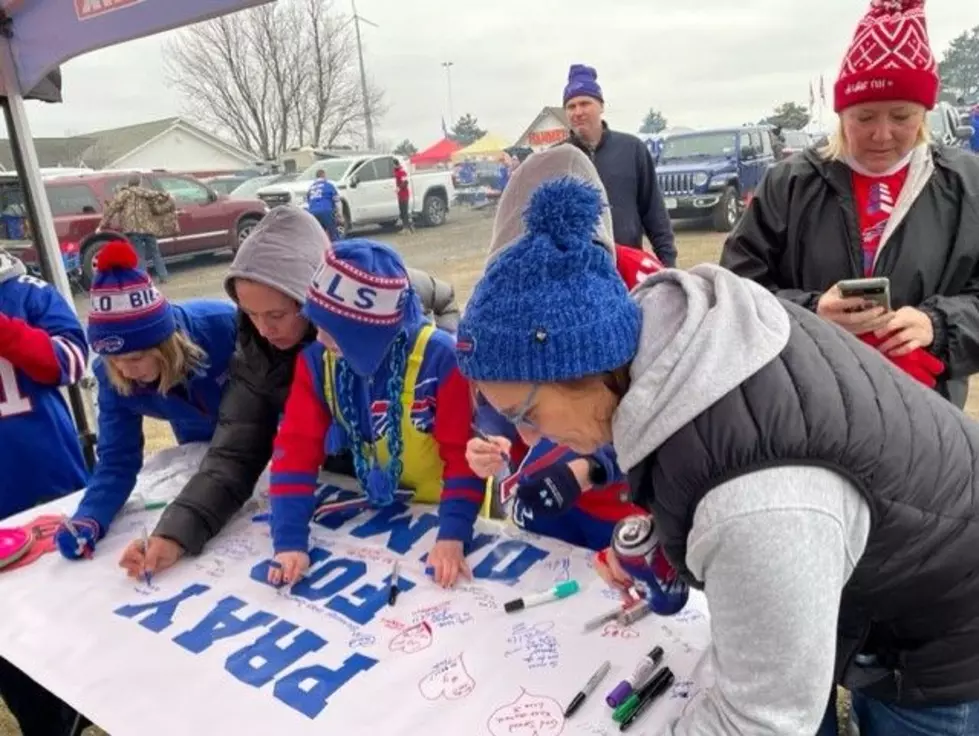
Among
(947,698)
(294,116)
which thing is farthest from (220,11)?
(294,116)

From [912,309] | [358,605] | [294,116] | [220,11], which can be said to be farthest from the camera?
[294,116]

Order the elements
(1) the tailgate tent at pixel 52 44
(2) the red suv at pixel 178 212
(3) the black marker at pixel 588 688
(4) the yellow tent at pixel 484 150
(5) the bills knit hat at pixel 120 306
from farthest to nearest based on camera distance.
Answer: (4) the yellow tent at pixel 484 150, (2) the red suv at pixel 178 212, (1) the tailgate tent at pixel 52 44, (5) the bills knit hat at pixel 120 306, (3) the black marker at pixel 588 688

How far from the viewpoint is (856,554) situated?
2.56 feet

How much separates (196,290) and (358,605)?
9.95m

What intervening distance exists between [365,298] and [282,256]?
394mm

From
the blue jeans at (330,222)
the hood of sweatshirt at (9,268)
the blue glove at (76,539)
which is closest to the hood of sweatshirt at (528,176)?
the blue glove at (76,539)

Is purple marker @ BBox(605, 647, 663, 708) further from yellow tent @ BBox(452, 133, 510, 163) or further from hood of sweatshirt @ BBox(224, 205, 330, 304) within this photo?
yellow tent @ BBox(452, 133, 510, 163)

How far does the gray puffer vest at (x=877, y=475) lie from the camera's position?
29.7 inches

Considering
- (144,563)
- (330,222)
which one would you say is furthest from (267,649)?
(330,222)

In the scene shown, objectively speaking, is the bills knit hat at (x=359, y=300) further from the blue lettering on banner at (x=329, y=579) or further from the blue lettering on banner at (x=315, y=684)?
the blue lettering on banner at (x=315, y=684)

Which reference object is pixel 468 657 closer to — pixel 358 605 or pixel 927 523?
pixel 358 605

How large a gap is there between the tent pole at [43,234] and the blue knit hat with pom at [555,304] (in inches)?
95.1
